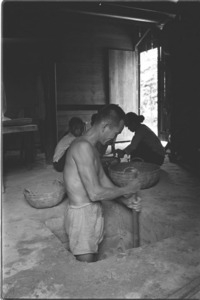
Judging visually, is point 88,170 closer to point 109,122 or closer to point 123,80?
point 109,122

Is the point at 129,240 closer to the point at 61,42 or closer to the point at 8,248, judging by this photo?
the point at 8,248

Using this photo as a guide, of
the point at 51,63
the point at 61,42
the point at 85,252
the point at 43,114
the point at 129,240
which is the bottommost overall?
the point at 129,240

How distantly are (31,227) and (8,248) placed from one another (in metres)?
0.56

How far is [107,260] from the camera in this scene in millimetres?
2609

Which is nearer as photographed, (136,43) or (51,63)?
(51,63)

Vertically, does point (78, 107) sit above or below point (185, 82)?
below

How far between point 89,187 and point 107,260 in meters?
0.67

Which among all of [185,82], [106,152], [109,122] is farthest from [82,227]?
[106,152]

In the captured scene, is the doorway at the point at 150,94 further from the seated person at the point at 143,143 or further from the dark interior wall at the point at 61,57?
the seated person at the point at 143,143

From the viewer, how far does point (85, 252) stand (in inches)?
120

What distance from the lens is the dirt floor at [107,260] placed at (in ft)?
7.28

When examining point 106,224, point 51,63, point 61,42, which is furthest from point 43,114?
point 106,224

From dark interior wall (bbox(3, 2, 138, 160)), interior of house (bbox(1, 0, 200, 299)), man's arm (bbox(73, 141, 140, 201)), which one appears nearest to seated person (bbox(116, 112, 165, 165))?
interior of house (bbox(1, 0, 200, 299))

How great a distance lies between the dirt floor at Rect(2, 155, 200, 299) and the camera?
222cm
